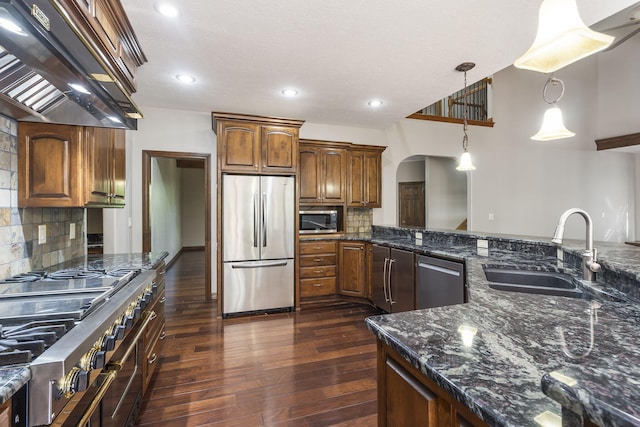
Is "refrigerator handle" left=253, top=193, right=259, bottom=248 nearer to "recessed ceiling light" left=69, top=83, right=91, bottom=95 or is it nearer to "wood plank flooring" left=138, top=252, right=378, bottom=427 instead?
"wood plank flooring" left=138, top=252, right=378, bottom=427

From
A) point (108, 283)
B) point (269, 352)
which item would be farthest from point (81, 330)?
point (269, 352)

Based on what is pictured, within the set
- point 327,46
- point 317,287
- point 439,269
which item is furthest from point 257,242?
point 327,46

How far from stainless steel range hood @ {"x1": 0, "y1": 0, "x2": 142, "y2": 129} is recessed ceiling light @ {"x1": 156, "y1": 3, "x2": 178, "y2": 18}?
72 centimetres

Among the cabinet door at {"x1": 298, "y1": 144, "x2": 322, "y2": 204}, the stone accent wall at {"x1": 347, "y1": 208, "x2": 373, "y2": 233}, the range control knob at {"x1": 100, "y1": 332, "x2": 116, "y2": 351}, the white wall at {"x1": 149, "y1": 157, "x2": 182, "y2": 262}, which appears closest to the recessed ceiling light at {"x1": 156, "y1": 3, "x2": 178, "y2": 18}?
the range control knob at {"x1": 100, "y1": 332, "x2": 116, "y2": 351}

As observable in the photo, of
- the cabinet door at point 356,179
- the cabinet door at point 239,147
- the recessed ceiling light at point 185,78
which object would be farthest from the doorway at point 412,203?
the recessed ceiling light at point 185,78

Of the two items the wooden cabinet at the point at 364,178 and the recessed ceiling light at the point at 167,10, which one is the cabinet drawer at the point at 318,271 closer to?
the wooden cabinet at the point at 364,178

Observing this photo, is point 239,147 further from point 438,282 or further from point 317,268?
point 438,282

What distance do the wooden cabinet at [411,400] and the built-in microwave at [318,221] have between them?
327 cm

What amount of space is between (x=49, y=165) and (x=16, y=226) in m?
0.41

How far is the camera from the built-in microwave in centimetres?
433

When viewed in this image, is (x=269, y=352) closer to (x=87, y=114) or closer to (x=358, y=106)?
(x=87, y=114)

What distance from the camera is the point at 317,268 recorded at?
4.07m

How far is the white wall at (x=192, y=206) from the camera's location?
9273 mm

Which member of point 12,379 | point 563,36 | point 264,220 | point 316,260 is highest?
point 563,36
